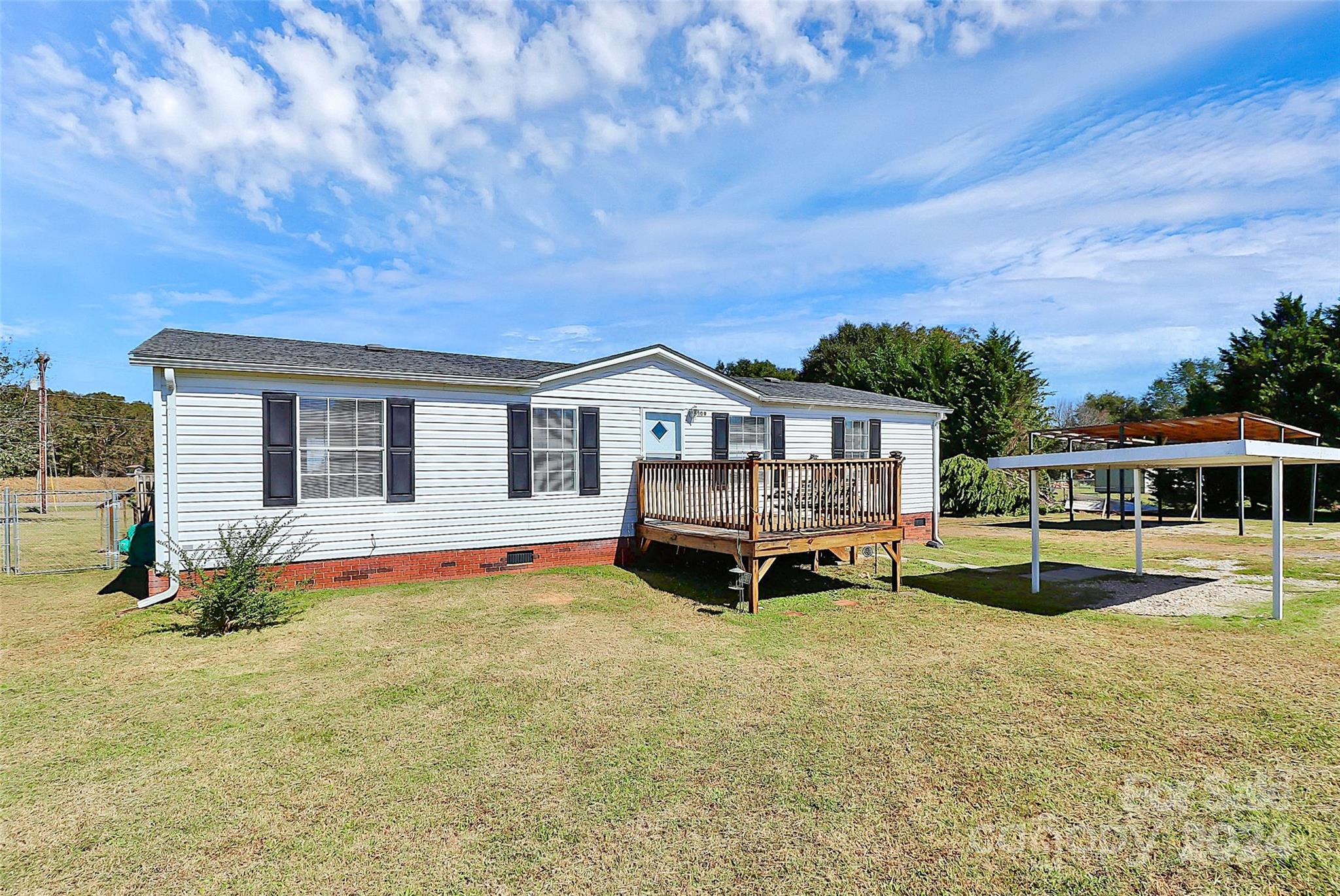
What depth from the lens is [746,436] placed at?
12.3 metres

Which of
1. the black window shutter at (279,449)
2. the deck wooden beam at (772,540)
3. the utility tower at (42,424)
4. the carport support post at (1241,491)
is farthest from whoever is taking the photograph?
the utility tower at (42,424)

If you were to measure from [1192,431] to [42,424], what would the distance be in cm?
3697

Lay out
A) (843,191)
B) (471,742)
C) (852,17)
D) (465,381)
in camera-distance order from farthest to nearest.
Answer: (843,191) < (852,17) < (465,381) < (471,742)

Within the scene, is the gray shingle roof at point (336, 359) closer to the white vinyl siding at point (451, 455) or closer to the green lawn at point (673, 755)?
the white vinyl siding at point (451, 455)

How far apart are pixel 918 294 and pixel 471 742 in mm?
31038

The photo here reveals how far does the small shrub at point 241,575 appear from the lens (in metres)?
6.67

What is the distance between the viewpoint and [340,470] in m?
8.83

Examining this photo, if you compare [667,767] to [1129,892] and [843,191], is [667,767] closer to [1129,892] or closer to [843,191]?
[1129,892]

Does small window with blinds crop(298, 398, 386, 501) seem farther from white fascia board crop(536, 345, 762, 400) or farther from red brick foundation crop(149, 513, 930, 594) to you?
white fascia board crop(536, 345, 762, 400)

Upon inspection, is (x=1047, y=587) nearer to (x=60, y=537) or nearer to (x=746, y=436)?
(x=746, y=436)

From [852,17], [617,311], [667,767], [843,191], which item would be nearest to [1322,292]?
[843,191]

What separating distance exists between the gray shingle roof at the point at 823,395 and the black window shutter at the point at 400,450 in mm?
6230

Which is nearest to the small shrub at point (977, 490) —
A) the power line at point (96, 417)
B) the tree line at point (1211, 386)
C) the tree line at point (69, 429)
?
the tree line at point (1211, 386)

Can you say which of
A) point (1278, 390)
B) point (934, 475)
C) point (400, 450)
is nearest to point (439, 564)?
point (400, 450)
